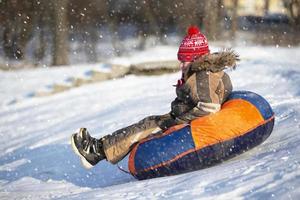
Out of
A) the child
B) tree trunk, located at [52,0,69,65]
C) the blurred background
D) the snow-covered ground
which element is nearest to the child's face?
the child

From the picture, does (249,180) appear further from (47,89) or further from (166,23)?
(166,23)

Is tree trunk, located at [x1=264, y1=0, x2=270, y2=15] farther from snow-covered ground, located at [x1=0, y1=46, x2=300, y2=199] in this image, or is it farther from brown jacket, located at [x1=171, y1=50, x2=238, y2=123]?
brown jacket, located at [x1=171, y1=50, x2=238, y2=123]

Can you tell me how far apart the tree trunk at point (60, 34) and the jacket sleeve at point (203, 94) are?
1305cm

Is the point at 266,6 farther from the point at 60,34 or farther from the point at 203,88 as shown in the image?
the point at 203,88

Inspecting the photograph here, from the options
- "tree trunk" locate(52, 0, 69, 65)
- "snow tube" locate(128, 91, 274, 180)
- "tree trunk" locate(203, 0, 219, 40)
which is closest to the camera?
"snow tube" locate(128, 91, 274, 180)

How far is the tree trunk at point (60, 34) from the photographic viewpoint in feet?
59.1

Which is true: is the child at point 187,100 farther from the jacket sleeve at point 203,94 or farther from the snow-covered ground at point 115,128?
the snow-covered ground at point 115,128

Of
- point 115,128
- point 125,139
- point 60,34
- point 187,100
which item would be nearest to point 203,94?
point 187,100

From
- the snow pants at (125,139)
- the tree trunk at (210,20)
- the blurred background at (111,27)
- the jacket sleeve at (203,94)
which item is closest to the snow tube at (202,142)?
the jacket sleeve at (203,94)

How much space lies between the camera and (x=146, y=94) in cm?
985

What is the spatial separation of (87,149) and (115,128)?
7.97 ft

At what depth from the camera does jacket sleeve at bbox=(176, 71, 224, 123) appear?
5086 mm

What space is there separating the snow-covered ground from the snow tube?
13 cm

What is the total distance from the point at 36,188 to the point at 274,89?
3.84m
